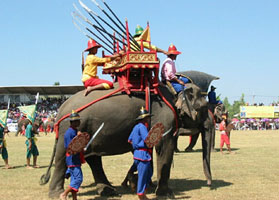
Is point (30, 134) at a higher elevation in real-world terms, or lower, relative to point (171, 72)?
lower

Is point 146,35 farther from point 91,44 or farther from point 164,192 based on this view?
point 164,192

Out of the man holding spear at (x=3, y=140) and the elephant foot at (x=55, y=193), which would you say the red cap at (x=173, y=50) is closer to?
the elephant foot at (x=55, y=193)

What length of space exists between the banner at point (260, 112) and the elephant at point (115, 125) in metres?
56.6

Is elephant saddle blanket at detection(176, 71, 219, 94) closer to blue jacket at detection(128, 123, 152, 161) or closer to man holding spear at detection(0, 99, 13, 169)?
blue jacket at detection(128, 123, 152, 161)

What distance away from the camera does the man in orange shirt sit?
876cm

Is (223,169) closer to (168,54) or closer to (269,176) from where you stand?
(269,176)

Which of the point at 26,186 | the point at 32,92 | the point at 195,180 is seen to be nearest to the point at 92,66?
the point at 26,186

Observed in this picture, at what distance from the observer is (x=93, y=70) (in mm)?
8875

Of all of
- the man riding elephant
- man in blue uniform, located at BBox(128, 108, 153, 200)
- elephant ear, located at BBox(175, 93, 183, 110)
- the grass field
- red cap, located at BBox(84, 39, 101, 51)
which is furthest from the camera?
the man riding elephant

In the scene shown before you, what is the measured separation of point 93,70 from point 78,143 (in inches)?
88.6

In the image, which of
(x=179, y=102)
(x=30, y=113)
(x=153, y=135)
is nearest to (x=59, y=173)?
(x=153, y=135)

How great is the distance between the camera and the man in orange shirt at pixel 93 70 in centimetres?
876

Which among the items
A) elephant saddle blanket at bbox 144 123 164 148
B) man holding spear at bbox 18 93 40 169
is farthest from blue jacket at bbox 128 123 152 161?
man holding spear at bbox 18 93 40 169

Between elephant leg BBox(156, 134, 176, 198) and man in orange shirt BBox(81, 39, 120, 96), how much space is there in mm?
1747
